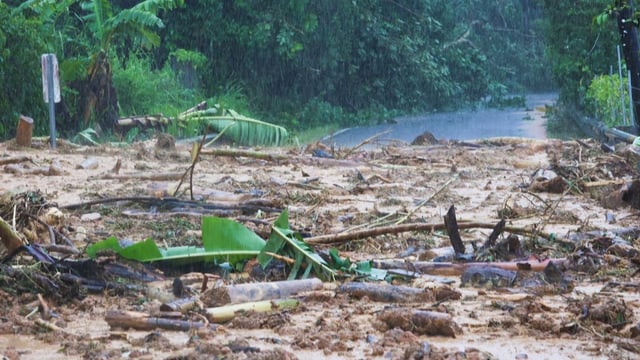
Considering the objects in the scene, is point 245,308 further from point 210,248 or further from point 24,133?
point 24,133

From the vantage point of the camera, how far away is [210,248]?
21.1ft

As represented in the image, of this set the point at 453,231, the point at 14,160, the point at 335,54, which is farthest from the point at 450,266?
the point at 335,54

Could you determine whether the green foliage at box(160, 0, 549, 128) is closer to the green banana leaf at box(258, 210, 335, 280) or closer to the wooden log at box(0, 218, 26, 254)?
the green banana leaf at box(258, 210, 335, 280)

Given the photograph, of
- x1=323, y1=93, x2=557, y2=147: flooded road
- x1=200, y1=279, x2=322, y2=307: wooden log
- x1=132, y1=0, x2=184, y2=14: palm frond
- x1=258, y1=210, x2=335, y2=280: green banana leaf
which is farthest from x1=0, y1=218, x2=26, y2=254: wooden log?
x1=323, y1=93, x2=557, y2=147: flooded road

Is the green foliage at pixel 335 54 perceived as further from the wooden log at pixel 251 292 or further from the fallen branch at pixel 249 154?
the wooden log at pixel 251 292

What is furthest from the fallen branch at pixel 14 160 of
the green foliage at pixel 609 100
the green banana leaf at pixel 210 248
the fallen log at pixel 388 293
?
the green foliage at pixel 609 100

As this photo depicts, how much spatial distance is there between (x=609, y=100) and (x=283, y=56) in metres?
13.6

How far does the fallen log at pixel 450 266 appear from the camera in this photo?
6.31m

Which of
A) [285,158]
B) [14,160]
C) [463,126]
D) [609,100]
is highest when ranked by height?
[609,100]

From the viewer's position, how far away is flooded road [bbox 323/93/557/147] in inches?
973

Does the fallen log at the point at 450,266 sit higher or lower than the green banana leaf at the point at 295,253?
lower

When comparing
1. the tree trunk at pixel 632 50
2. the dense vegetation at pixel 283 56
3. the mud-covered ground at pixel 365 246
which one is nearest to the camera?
the mud-covered ground at pixel 365 246

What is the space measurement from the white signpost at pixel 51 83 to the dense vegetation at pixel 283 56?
293 centimetres

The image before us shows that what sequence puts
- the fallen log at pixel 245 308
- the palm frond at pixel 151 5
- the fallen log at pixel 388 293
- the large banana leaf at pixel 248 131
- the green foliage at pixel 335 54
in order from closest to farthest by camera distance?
the fallen log at pixel 245 308
the fallen log at pixel 388 293
the large banana leaf at pixel 248 131
the palm frond at pixel 151 5
the green foliage at pixel 335 54
